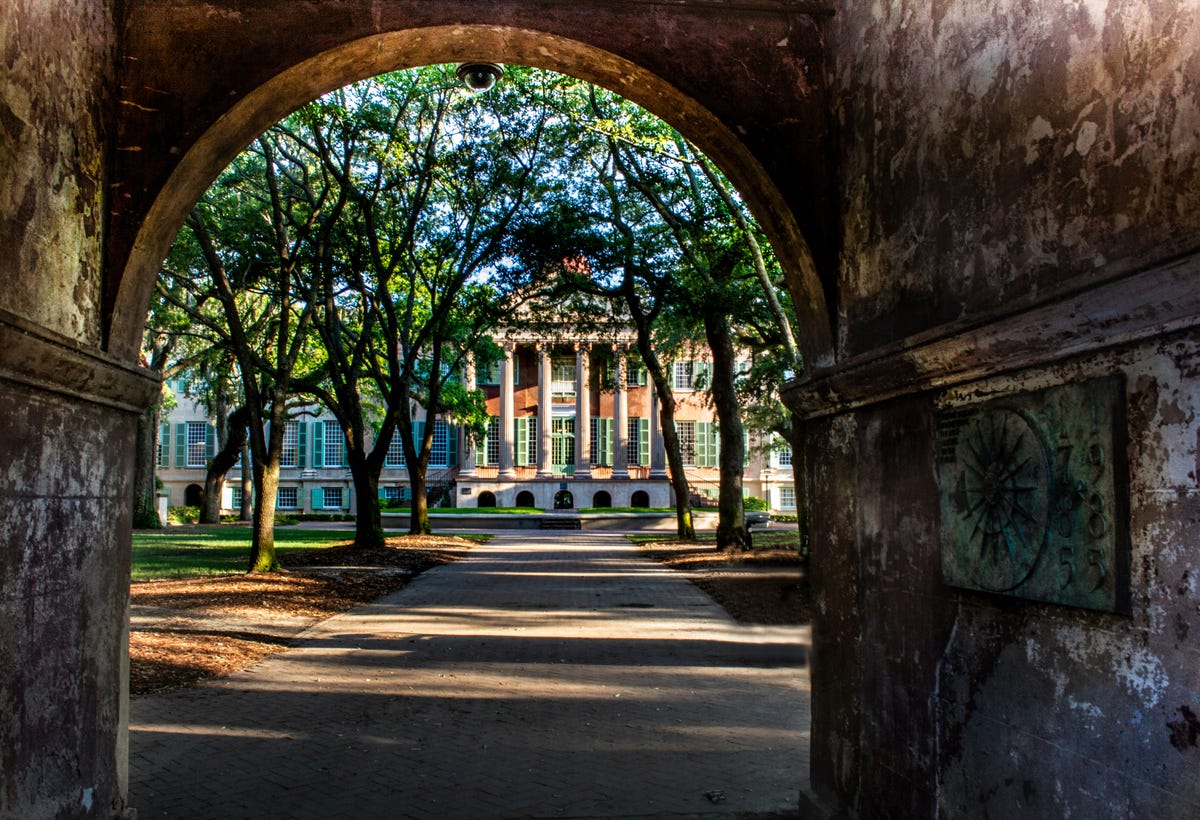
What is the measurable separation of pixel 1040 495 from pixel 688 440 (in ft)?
177

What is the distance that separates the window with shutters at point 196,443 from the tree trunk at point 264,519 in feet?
150

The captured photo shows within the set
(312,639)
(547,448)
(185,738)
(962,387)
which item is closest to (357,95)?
(312,639)

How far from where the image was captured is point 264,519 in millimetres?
16266

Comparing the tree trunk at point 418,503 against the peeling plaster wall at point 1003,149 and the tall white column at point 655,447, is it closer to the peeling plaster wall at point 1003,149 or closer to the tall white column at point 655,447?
the peeling plaster wall at point 1003,149

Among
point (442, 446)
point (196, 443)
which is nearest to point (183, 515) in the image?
point (442, 446)

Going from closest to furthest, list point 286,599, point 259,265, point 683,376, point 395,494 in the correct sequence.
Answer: point 286,599 → point 259,265 → point 683,376 → point 395,494

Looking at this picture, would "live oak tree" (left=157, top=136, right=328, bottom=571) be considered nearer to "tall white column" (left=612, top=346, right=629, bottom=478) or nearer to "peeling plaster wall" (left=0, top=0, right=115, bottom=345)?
"peeling plaster wall" (left=0, top=0, right=115, bottom=345)

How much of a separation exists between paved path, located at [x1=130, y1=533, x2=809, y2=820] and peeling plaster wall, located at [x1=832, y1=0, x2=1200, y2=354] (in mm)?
2777

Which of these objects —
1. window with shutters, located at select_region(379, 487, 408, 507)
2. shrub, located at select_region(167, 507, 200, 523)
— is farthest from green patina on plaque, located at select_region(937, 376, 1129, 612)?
window with shutters, located at select_region(379, 487, 408, 507)

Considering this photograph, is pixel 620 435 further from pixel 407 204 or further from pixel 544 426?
pixel 407 204

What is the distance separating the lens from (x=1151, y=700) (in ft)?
8.46

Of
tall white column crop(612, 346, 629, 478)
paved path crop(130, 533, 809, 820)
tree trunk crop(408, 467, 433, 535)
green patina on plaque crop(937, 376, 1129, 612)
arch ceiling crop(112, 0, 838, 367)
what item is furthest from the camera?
tall white column crop(612, 346, 629, 478)

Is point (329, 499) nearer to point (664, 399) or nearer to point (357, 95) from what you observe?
point (664, 399)

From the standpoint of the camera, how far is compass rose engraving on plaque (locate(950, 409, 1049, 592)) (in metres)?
3.08
